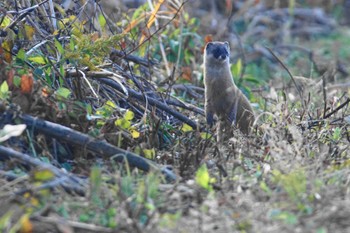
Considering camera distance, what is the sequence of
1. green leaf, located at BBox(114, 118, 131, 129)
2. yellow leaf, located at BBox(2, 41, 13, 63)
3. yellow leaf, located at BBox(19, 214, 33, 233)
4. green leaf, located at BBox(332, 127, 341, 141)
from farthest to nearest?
1. green leaf, located at BBox(332, 127, 341, 141)
2. yellow leaf, located at BBox(2, 41, 13, 63)
3. green leaf, located at BBox(114, 118, 131, 129)
4. yellow leaf, located at BBox(19, 214, 33, 233)

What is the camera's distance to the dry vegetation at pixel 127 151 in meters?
3.20

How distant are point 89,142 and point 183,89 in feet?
7.36

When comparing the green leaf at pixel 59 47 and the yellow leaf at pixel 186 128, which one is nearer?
the green leaf at pixel 59 47

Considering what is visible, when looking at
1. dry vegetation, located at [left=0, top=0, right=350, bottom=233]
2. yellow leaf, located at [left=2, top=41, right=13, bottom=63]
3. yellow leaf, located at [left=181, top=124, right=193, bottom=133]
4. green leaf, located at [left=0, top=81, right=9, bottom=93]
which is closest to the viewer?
dry vegetation, located at [left=0, top=0, right=350, bottom=233]

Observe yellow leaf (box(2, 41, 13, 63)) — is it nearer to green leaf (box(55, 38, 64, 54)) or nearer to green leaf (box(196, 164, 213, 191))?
green leaf (box(55, 38, 64, 54))

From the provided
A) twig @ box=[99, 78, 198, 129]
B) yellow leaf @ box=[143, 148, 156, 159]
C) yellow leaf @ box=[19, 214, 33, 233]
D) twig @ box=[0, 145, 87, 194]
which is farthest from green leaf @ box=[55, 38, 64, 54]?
yellow leaf @ box=[19, 214, 33, 233]

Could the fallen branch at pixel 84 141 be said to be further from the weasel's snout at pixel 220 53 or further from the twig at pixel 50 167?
the weasel's snout at pixel 220 53

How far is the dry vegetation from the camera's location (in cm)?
320

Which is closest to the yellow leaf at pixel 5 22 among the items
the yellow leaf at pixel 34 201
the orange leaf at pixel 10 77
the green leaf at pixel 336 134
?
the orange leaf at pixel 10 77

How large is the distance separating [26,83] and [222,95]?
186cm

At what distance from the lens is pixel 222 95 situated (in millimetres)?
5410

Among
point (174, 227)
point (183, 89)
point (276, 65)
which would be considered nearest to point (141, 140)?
point (174, 227)

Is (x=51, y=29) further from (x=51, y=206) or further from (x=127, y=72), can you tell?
(x=51, y=206)

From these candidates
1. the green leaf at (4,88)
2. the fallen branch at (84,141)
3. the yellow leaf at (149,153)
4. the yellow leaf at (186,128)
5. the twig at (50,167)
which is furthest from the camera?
the yellow leaf at (186,128)
